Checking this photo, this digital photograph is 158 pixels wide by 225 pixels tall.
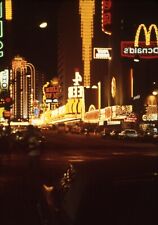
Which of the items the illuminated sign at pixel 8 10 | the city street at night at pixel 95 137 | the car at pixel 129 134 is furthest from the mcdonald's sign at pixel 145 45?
the car at pixel 129 134

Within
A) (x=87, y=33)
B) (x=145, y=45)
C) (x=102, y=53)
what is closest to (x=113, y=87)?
(x=102, y=53)

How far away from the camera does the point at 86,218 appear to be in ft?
17.9

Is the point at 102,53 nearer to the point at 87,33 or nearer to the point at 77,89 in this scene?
the point at 77,89

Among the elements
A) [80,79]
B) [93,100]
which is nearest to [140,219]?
[93,100]

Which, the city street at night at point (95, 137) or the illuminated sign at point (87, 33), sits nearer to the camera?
the city street at night at point (95, 137)

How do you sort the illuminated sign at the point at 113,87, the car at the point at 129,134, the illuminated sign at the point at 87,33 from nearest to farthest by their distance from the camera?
the car at the point at 129,134 → the illuminated sign at the point at 113,87 → the illuminated sign at the point at 87,33

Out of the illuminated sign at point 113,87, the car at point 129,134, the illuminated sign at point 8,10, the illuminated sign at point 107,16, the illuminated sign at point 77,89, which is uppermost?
the illuminated sign at point 107,16

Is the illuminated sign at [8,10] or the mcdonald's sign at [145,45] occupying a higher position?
the illuminated sign at [8,10]

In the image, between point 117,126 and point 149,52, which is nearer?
point 149,52

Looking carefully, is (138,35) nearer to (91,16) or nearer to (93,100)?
(93,100)

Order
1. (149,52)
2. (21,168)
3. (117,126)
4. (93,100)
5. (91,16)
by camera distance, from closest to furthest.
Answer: (21,168) → (149,52) → (117,126) → (93,100) → (91,16)

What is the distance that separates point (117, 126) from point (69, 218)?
108 meters

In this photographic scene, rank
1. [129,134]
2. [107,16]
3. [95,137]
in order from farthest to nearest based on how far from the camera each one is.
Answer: [107,16], [95,137], [129,134]

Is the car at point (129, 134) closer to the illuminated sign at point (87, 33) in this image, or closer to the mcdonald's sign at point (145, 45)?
the mcdonald's sign at point (145, 45)
